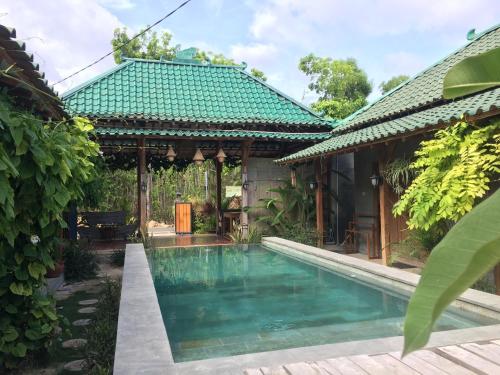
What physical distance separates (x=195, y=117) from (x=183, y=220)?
4176 millimetres

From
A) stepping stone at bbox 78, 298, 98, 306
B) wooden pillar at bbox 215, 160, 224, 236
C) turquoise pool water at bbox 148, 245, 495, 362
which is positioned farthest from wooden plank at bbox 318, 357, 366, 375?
wooden pillar at bbox 215, 160, 224, 236

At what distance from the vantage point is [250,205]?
1220cm

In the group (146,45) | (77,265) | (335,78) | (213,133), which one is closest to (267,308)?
(77,265)

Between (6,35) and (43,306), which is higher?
(6,35)

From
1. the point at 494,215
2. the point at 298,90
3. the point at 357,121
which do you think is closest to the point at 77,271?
the point at 357,121

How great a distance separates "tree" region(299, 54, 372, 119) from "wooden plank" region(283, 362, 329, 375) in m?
27.3

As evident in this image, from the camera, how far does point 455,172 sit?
563 centimetres

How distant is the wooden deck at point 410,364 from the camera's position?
8.62 feet

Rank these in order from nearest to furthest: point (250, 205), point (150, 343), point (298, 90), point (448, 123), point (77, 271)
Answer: point (150, 343) → point (448, 123) → point (77, 271) → point (250, 205) → point (298, 90)

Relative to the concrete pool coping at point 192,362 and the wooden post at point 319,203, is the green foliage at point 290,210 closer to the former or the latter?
the wooden post at point 319,203

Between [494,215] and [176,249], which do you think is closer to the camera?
[494,215]

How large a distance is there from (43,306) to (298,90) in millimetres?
28604

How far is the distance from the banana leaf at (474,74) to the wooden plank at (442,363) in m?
2.38

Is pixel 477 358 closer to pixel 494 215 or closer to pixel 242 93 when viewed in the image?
pixel 494 215
